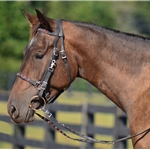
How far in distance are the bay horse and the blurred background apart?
145cm

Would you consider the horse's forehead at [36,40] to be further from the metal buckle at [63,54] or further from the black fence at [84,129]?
the black fence at [84,129]

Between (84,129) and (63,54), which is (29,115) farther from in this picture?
(84,129)

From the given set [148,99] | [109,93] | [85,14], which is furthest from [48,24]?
[85,14]

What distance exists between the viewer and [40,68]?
15.4 ft

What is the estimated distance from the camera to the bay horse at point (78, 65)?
15.3 feet

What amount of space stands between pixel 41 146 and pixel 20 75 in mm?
5376

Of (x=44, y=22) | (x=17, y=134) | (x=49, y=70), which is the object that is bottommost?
(x=49, y=70)

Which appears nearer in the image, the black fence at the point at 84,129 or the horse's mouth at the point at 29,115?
the horse's mouth at the point at 29,115

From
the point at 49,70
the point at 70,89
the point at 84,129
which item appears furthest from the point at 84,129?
the point at 70,89

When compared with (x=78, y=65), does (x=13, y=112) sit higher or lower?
lower

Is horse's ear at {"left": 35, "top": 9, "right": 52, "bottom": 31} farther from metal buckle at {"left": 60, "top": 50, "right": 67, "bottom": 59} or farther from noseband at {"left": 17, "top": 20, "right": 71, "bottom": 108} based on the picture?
metal buckle at {"left": 60, "top": 50, "right": 67, "bottom": 59}

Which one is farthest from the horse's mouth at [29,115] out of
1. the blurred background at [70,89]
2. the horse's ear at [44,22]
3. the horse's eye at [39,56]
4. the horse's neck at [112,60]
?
the blurred background at [70,89]

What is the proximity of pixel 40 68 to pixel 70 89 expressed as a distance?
2346 centimetres

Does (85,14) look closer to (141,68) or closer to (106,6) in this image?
(106,6)
